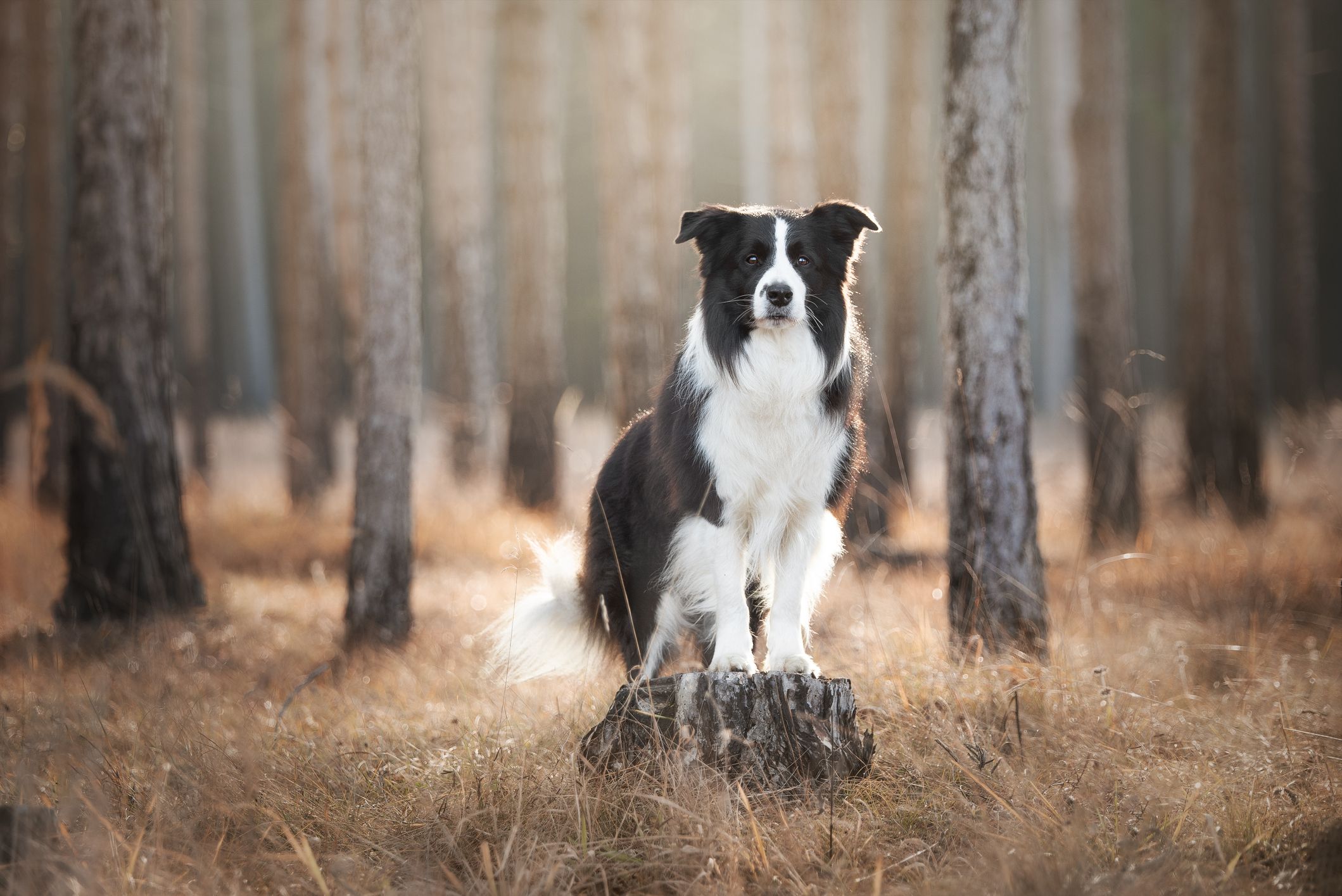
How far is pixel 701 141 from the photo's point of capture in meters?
25.1

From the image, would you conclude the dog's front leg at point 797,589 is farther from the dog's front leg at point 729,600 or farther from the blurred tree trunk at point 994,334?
the blurred tree trunk at point 994,334

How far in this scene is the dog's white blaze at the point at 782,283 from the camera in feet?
10.3

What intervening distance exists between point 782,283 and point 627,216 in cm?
586

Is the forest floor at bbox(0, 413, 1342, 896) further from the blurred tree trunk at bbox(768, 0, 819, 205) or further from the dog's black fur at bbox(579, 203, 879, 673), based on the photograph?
the blurred tree trunk at bbox(768, 0, 819, 205)

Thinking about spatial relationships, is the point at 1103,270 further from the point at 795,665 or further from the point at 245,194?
the point at 245,194

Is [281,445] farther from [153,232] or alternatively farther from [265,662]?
[265,662]

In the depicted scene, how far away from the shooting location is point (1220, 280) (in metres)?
8.24

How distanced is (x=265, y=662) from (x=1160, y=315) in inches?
872

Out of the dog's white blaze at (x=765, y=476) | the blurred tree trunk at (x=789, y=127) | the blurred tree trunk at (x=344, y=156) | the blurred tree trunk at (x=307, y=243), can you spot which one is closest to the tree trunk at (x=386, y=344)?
the dog's white blaze at (x=765, y=476)

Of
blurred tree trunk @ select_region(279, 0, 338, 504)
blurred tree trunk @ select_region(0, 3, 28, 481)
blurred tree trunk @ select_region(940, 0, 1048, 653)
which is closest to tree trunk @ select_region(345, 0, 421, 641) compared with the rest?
blurred tree trunk @ select_region(940, 0, 1048, 653)

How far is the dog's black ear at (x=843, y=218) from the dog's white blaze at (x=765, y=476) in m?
0.23

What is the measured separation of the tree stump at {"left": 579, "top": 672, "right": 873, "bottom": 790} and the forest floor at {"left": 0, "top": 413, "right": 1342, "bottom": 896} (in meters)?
0.09

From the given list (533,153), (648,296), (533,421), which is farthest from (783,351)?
(533,153)

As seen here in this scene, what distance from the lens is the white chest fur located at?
327cm
